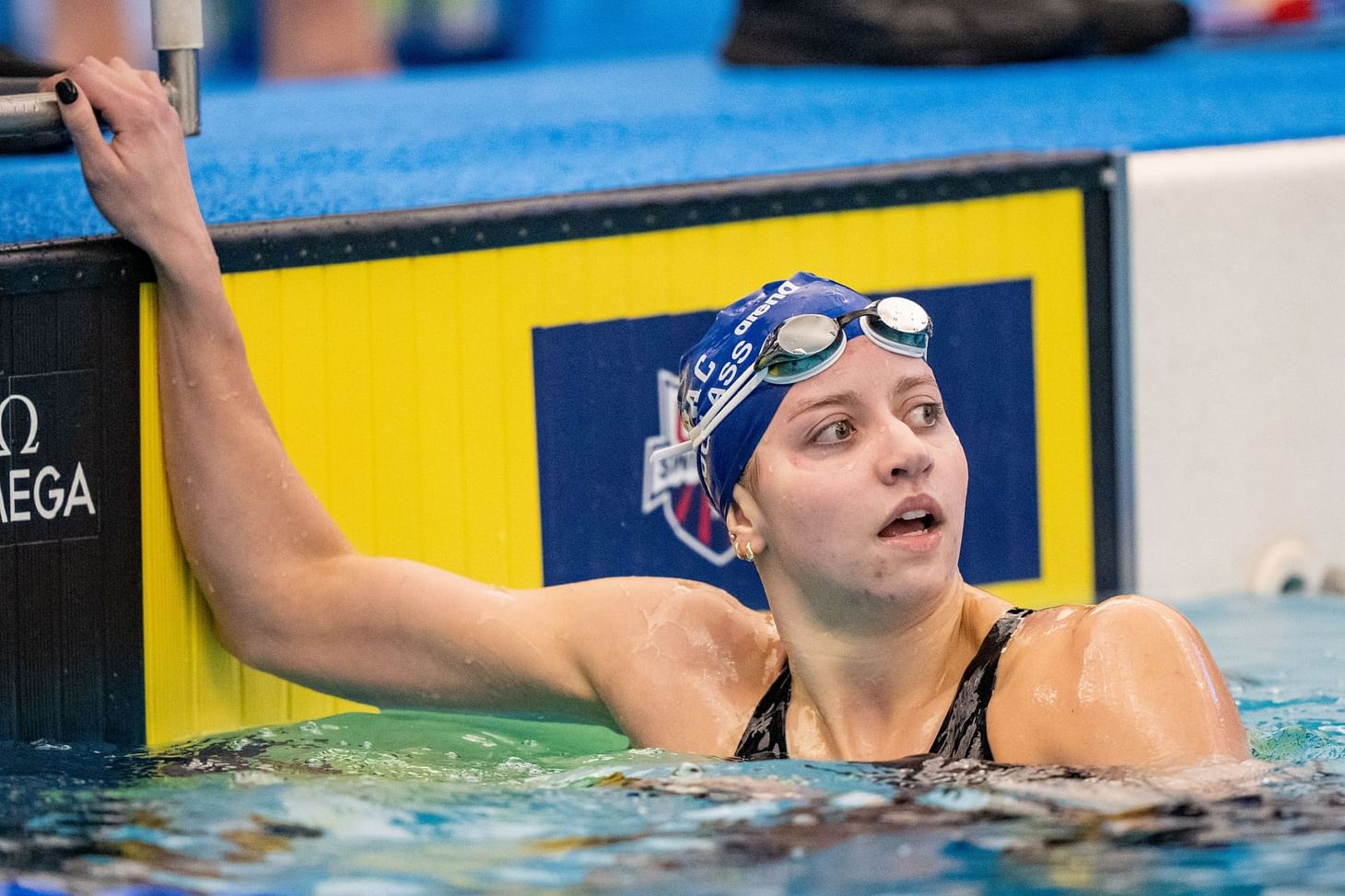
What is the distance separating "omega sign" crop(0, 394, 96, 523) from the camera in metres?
2.66

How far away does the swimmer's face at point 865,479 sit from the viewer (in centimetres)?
234

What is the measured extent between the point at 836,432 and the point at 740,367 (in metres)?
0.15

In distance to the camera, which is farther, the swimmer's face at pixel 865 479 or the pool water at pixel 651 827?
the swimmer's face at pixel 865 479

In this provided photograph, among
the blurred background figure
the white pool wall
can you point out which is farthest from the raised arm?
the blurred background figure

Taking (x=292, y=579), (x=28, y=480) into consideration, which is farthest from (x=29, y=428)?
(x=292, y=579)

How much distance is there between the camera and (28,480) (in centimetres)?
268

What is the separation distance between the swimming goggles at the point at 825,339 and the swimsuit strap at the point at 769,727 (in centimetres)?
42

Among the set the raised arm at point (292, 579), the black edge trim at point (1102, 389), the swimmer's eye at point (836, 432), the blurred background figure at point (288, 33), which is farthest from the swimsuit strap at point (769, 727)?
the blurred background figure at point (288, 33)

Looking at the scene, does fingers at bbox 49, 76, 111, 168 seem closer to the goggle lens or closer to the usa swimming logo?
the goggle lens

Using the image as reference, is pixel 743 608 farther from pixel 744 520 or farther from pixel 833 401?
pixel 833 401

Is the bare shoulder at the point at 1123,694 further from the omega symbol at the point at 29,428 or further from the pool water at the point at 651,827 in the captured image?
the omega symbol at the point at 29,428

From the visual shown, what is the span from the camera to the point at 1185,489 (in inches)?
147

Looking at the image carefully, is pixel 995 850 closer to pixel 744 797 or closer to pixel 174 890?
pixel 744 797

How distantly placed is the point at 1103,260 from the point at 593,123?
1.27 meters
